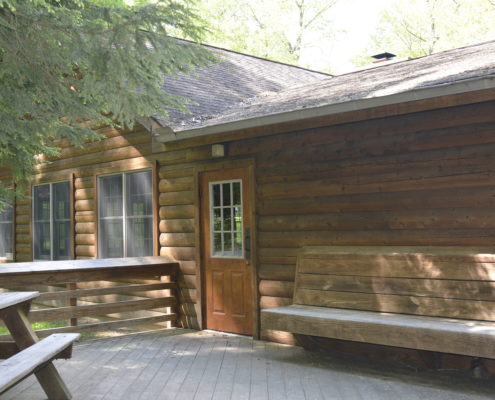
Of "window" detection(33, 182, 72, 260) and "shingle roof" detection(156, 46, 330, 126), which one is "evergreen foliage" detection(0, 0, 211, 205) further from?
"window" detection(33, 182, 72, 260)

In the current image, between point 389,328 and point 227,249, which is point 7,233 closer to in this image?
point 227,249

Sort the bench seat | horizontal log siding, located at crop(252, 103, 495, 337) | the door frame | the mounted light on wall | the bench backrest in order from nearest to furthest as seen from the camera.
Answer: the bench seat → the bench backrest → horizontal log siding, located at crop(252, 103, 495, 337) → the door frame → the mounted light on wall

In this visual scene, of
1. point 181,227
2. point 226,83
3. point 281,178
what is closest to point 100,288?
point 181,227

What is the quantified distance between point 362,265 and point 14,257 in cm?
821

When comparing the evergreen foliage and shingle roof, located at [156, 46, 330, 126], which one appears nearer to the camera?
the evergreen foliage

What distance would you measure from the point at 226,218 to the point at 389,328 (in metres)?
2.97

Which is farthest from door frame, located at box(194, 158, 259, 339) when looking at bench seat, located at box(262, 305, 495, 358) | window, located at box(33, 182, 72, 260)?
window, located at box(33, 182, 72, 260)

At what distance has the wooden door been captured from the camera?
7.24 metres

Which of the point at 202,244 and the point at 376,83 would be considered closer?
the point at 376,83

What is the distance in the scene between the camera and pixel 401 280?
561 centimetres

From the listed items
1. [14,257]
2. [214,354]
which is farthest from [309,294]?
[14,257]

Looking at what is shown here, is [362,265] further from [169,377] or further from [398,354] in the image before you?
[169,377]

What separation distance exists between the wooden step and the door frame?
2.75 metres

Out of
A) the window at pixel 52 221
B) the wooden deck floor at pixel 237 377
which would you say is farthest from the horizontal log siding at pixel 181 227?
the window at pixel 52 221
